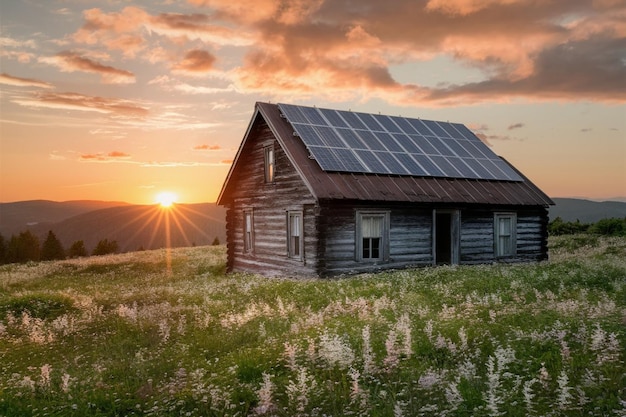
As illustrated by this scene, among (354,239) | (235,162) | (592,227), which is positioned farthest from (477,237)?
(592,227)

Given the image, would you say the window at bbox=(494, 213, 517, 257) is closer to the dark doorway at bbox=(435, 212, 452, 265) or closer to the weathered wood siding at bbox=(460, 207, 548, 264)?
the weathered wood siding at bbox=(460, 207, 548, 264)

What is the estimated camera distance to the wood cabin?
24469 millimetres

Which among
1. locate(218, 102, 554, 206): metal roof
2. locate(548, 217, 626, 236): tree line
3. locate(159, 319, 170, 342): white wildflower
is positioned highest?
locate(218, 102, 554, 206): metal roof

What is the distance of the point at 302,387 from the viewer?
8.11 metres

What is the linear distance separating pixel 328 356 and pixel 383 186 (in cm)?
1685

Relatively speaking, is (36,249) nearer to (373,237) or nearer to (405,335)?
(373,237)

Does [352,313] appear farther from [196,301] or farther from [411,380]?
[196,301]

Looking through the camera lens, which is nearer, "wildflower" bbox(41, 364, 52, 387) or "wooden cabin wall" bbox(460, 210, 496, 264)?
"wildflower" bbox(41, 364, 52, 387)

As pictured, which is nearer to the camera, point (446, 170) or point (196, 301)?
point (196, 301)

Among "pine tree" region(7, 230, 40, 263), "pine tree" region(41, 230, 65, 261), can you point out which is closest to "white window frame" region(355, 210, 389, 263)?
"pine tree" region(41, 230, 65, 261)

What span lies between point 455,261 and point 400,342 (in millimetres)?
18155

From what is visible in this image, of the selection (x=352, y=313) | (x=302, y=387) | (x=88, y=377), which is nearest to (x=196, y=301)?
(x=352, y=313)

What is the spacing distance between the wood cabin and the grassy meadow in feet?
22.2

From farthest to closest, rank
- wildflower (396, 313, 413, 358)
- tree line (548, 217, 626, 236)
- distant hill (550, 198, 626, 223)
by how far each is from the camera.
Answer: distant hill (550, 198, 626, 223)
tree line (548, 217, 626, 236)
wildflower (396, 313, 413, 358)
